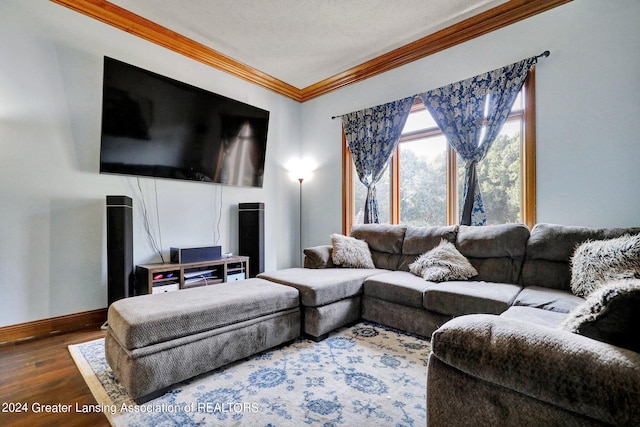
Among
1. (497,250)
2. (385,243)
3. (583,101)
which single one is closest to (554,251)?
(497,250)

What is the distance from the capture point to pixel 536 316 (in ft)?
5.20

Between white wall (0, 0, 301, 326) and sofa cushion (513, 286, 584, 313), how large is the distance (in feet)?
10.4

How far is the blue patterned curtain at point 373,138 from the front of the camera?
3.57 m

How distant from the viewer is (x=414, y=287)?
90.8 inches

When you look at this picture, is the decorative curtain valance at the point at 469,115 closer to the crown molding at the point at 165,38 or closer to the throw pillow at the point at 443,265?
the throw pillow at the point at 443,265

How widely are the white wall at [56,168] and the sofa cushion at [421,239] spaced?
246cm

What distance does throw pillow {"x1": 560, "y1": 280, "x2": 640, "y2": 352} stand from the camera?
2.53ft

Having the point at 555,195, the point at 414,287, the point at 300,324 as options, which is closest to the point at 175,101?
the point at 300,324

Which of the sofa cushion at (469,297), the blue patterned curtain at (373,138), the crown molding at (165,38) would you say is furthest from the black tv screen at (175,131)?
the sofa cushion at (469,297)

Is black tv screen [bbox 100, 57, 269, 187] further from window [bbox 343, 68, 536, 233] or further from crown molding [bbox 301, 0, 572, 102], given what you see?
window [bbox 343, 68, 536, 233]

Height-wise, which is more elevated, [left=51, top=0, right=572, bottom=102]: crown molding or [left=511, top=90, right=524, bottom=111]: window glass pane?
[left=51, top=0, right=572, bottom=102]: crown molding

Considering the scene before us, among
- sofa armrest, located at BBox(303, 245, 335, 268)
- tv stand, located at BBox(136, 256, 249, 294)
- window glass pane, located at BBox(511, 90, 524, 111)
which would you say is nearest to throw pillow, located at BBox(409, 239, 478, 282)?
sofa armrest, located at BBox(303, 245, 335, 268)

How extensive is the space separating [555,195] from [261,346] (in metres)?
2.73

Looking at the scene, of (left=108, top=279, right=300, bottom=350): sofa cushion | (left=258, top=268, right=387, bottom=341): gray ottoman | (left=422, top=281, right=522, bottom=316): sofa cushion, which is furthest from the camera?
(left=258, top=268, right=387, bottom=341): gray ottoman
